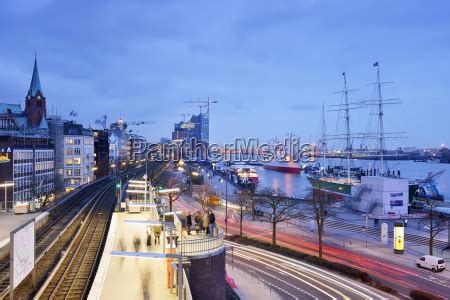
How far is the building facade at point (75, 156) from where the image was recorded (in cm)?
8994

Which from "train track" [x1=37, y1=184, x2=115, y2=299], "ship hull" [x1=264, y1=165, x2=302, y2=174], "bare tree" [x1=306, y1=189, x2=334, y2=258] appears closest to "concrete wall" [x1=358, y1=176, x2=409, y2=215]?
"bare tree" [x1=306, y1=189, x2=334, y2=258]

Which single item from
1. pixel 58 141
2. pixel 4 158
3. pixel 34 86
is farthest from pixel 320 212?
pixel 34 86

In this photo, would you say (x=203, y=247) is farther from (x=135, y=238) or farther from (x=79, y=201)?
(x=79, y=201)

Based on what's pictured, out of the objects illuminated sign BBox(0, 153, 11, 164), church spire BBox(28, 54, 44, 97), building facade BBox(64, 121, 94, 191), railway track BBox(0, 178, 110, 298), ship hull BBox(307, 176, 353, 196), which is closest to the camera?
railway track BBox(0, 178, 110, 298)

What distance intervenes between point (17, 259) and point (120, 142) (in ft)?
525

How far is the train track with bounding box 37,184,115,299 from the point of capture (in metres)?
16.4

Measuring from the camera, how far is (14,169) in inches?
2441

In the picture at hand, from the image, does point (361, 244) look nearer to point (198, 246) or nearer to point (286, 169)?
point (198, 246)

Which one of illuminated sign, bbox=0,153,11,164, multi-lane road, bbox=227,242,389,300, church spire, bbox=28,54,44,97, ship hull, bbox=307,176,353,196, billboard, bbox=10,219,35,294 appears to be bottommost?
multi-lane road, bbox=227,242,389,300

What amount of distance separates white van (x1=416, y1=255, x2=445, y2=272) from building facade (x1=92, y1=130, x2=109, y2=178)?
284 ft

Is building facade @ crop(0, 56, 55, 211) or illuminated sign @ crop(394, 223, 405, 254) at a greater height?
building facade @ crop(0, 56, 55, 211)

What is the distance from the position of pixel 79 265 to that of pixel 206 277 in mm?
6877

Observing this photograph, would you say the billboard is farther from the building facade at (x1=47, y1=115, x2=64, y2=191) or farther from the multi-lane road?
the building facade at (x1=47, y1=115, x2=64, y2=191)

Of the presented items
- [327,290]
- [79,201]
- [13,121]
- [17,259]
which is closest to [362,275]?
Result: [327,290]
